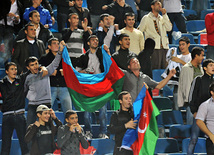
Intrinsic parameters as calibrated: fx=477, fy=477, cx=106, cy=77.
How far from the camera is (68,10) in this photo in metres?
9.28

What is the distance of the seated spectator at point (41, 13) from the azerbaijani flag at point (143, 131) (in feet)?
11.3

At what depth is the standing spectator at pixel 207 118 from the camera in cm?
581

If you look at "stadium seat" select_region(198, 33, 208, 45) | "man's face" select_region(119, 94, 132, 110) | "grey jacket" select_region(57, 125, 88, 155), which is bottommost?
"grey jacket" select_region(57, 125, 88, 155)

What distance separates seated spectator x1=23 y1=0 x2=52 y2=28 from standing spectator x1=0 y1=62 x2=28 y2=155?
2.53m

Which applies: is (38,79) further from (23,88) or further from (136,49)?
(136,49)

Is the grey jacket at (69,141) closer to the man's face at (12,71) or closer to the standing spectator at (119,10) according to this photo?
the man's face at (12,71)

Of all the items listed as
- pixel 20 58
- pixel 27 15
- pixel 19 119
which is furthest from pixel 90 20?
pixel 19 119

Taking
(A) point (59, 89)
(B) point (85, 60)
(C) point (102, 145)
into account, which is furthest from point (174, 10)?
(C) point (102, 145)

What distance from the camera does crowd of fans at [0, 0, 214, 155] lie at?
6031mm

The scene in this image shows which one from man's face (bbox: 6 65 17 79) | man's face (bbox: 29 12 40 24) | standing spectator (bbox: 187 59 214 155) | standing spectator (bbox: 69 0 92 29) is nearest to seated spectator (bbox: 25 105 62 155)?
man's face (bbox: 6 65 17 79)

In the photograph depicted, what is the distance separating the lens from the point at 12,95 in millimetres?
6406

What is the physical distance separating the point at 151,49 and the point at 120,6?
228cm

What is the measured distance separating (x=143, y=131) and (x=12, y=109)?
179 cm

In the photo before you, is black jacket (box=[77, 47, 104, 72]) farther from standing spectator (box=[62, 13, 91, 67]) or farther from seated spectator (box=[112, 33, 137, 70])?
standing spectator (box=[62, 13, 91, 67])
